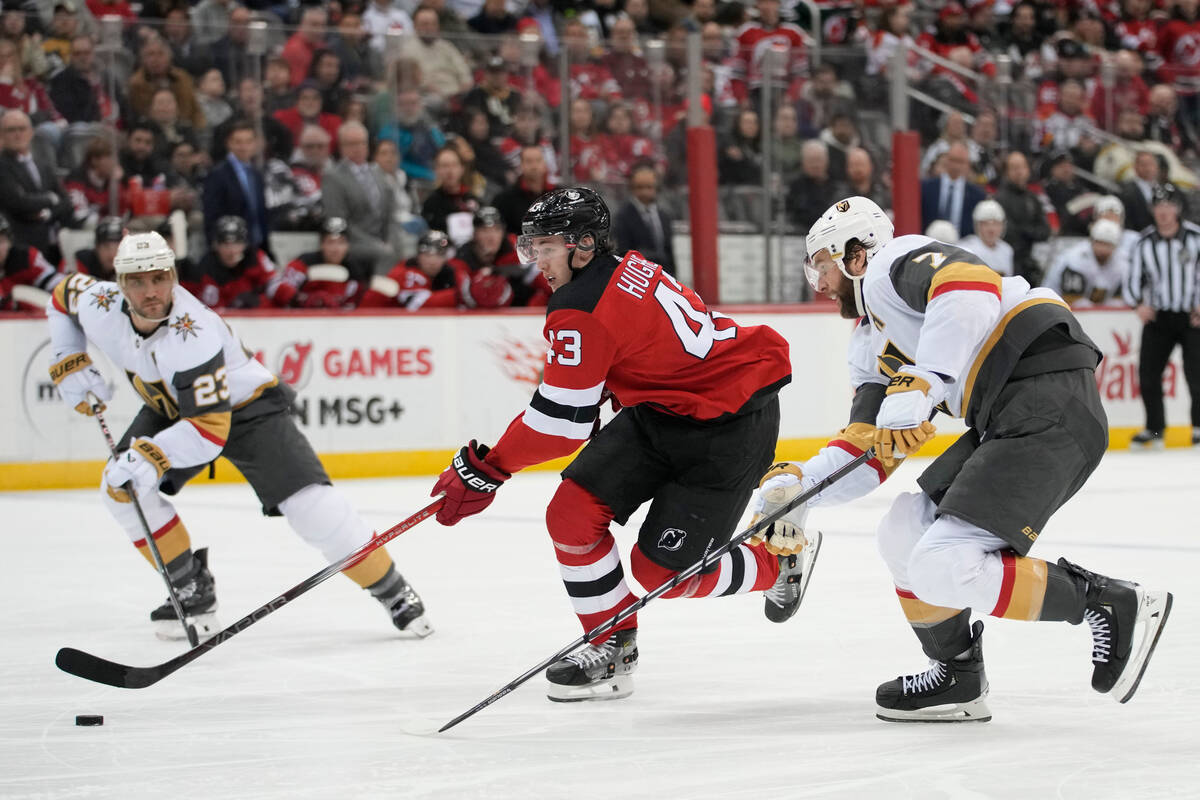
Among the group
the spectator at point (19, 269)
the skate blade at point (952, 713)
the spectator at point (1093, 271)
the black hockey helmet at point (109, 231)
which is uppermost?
the skate blade at point (952, 713)

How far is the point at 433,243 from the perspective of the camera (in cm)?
838

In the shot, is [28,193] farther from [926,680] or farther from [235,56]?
[926,680]

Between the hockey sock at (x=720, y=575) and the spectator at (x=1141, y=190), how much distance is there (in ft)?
24.9

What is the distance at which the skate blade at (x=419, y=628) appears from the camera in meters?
4.01

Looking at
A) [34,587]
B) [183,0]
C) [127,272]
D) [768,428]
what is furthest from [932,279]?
[183,0]

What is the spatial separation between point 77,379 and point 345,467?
385 centimetres

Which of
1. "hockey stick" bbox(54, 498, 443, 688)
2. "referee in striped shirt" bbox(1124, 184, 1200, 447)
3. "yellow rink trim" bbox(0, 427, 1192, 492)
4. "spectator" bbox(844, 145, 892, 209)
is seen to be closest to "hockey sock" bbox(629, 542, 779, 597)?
"hockey stick" bbox(54, 498, 443, 688)

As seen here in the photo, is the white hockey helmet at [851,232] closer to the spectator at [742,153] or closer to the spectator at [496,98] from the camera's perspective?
the spectator at [496,98]

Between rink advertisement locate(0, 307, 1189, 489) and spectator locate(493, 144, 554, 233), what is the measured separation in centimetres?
57

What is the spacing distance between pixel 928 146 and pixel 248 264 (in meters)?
4.28

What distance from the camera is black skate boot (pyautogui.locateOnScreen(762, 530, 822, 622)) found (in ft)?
11.9

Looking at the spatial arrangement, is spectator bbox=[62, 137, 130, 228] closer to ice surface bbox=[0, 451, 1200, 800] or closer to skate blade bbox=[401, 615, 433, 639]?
ice surface bbox=[0, 451, 1200, 800]

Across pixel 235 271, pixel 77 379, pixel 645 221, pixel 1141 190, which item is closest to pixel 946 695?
pixel 77 379

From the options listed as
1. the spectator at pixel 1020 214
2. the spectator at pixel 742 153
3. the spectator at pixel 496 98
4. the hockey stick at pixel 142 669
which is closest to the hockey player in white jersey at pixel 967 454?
the hockey stick at pixel 142 669
